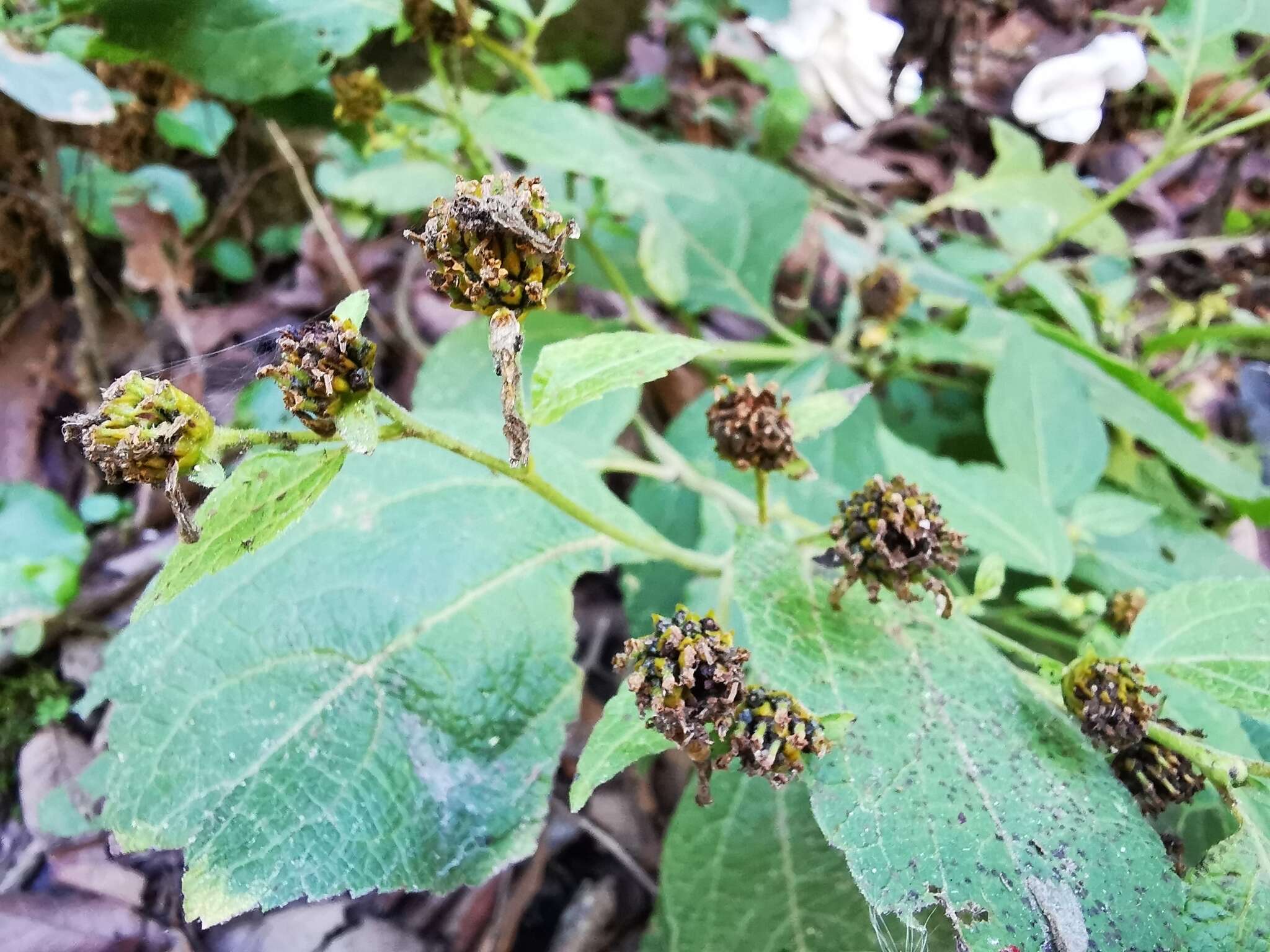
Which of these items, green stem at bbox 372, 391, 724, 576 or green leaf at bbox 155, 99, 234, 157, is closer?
green stem at bbox 372, 391, 724, 576

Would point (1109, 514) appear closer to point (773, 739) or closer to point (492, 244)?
point (773, 739)

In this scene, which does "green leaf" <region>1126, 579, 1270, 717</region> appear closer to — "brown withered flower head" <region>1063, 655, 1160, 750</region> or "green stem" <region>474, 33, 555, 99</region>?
"brown withered flower head" <region>1063, 655, 1160, 750</region>

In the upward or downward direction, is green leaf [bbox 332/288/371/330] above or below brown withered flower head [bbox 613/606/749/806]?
above

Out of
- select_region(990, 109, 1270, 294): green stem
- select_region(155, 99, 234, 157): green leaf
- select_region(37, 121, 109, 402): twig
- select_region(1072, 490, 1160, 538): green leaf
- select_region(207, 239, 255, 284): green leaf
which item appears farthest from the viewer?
select_region(207, 239, 255, 284): green leaf

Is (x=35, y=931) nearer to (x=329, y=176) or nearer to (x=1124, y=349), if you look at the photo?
(x=329, y=176)

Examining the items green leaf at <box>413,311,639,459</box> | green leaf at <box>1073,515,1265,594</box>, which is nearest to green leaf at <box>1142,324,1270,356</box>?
green leaf at <box>1073,515,1265,594</box>

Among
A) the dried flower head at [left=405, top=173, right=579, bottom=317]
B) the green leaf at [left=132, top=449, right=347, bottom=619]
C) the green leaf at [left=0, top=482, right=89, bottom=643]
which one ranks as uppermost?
the dried flower head at [left=405, top=173, right=579, bottom=317]

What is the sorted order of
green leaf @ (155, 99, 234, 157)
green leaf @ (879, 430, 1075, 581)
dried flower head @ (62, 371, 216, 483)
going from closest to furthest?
A: dried flower head @ (62, 371, 216, 483) < green leaf @ (879, 430, 1075, 581) < green leaf @ (155, 99, 234, 157)

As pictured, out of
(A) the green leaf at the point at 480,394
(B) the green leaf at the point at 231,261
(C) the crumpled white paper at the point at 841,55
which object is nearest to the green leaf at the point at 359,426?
(A) the green leaf at the point at 480,394

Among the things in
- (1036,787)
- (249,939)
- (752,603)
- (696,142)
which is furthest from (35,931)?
(696,142)
